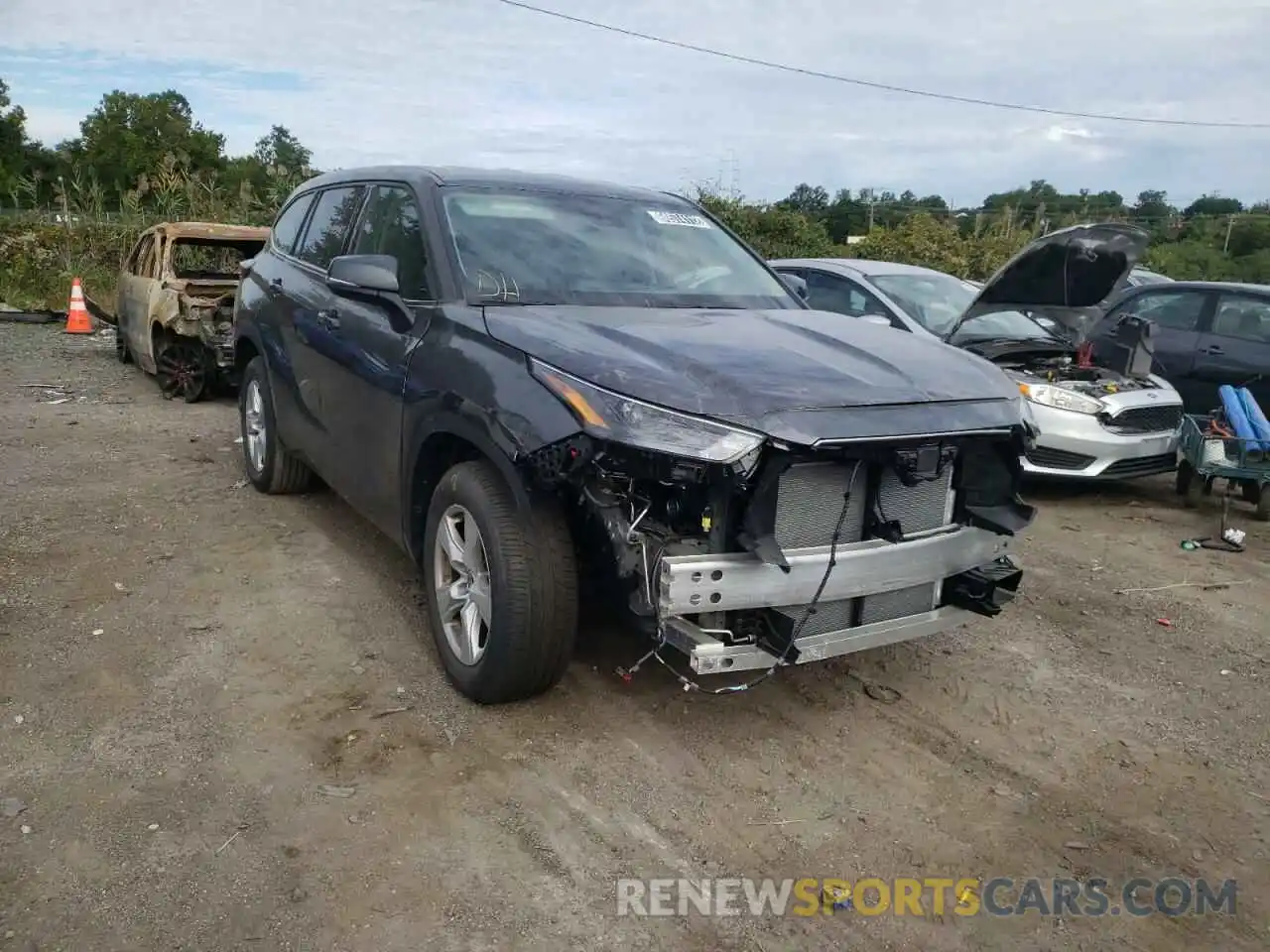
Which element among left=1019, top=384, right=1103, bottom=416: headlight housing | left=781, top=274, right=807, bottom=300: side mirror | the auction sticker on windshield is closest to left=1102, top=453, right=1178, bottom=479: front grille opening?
left=1019, top=384, right=1103, bottom=416: headlight housing

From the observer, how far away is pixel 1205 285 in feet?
28.4

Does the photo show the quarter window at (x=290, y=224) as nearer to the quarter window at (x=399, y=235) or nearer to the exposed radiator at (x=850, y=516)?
A: the quarter window at (x=399, y=235)

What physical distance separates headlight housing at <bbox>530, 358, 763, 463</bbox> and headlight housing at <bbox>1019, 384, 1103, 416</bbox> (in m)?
4.84

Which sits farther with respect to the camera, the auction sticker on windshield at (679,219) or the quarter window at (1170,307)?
the quarter window at (1170,307)

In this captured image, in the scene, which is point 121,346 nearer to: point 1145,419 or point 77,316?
point 77,316

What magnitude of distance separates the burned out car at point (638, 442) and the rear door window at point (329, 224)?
0.29m

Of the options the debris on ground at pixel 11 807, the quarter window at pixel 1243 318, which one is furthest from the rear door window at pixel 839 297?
the debris on ground at pixel 11 807

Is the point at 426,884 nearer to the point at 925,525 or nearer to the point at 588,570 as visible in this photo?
the point at 588,570

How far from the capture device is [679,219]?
482cm

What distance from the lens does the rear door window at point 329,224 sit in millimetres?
4918

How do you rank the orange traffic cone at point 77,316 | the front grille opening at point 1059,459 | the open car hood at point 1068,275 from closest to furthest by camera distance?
the open car hood at point 1068,275, the front grille opening at point 1059,459, the orange traffic cone at point 77,316

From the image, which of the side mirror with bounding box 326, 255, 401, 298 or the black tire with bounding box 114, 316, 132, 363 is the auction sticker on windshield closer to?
the side mirror with bounding box 326, 255, 401, 298

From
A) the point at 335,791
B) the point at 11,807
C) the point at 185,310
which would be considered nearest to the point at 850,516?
the point at 335,791

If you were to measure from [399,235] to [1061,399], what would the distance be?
5034mm
